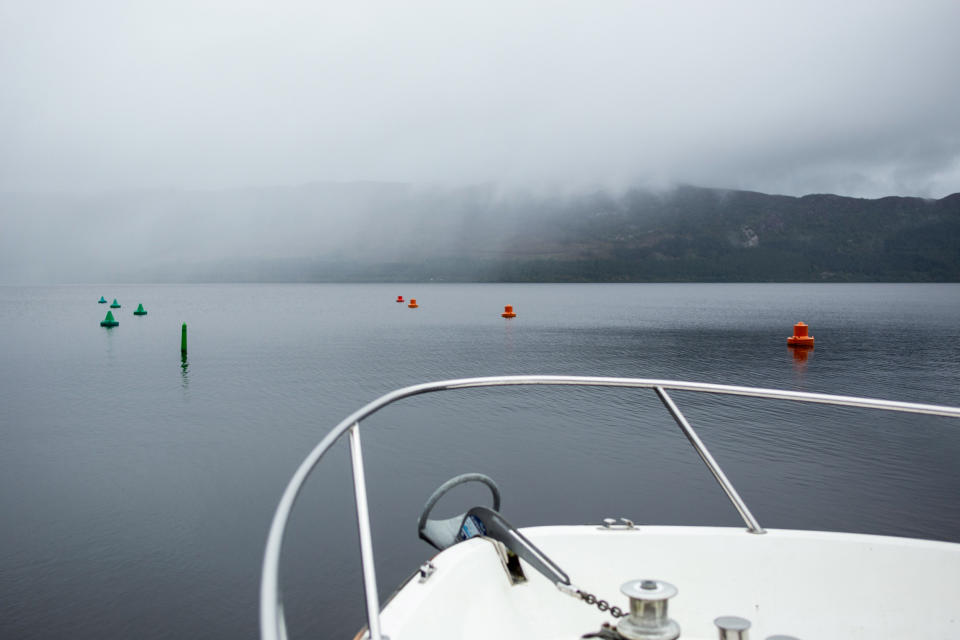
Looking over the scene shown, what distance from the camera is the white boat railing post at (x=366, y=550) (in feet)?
5.88

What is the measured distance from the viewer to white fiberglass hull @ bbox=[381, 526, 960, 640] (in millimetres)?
2482

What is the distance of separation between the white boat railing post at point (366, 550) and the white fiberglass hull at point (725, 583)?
1.18 feet

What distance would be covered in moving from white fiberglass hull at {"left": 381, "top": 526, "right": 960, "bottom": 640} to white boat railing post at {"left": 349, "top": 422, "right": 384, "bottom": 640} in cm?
36

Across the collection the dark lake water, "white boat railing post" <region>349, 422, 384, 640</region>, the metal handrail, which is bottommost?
the dark lake water

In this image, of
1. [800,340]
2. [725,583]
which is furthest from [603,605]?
[800,340]

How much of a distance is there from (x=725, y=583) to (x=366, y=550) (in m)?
1.54

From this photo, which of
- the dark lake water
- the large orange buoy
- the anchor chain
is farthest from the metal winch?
the large orange buoy

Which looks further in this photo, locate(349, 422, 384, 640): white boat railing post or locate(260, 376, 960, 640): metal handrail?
locate(349, 422, 384, 640): white boat railing post

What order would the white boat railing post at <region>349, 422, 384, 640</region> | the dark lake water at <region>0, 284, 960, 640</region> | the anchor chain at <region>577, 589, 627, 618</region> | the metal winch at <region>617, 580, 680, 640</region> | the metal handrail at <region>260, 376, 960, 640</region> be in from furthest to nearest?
the dark lake water at <region>0, 284, 960, 640</region>
the anchor chain at <region>577, 589, 627, 618</region>
the metal winch at <region>617, 580, 680, 640</region>
the white boat railing post at <region>349, 422, 384, 640</region>
the metal handrail at <region>260, 376, 960, 640</region>

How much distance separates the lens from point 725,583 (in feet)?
8.85

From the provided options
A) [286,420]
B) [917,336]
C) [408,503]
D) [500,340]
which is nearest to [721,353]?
[500,340]

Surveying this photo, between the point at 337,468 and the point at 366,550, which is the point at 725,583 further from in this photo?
the point at 337,468

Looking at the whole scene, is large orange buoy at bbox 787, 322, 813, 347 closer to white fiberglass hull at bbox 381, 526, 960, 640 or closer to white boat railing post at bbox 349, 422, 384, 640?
white fiberglass hull at bbox 381, 526, 960, 640

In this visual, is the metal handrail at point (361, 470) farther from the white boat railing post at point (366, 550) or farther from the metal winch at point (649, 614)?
the metal winch at point (649, 614)
